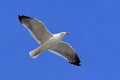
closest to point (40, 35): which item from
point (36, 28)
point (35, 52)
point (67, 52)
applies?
point (36, 28)

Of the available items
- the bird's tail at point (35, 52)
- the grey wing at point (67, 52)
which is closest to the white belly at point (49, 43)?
the bird's tail at point (35, 52)

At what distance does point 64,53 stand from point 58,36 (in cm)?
135

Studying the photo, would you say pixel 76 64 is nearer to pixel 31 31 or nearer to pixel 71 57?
pixel 71 57

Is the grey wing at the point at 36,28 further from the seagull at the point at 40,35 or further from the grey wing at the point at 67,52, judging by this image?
the grey wing at the point at 67,52

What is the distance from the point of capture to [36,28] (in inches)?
1255

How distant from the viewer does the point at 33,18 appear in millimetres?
31641

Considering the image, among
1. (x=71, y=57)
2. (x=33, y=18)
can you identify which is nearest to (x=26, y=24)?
(x=33, y=18)

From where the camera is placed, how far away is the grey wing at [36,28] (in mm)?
31625

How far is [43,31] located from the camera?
105 feet

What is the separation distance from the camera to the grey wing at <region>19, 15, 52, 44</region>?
31625mm

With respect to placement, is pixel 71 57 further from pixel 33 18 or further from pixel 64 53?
pixel 33 18

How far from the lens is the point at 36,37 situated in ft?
105

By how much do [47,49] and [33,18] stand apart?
1.22 meters

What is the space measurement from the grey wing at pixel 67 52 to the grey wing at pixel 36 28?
31.9 inches
